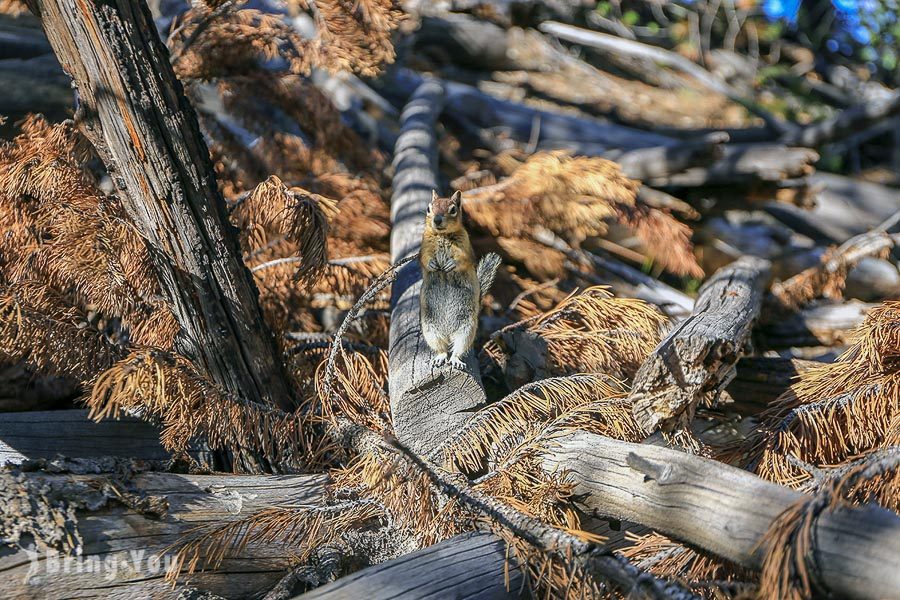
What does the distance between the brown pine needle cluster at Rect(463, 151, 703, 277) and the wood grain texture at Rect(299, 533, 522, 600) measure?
2235mm

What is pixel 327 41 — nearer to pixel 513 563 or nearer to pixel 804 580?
pixel 513 563

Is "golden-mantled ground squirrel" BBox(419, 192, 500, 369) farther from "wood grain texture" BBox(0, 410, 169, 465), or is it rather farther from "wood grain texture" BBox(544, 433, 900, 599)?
"wood grain texture" BBox(0, 410, 169, 465)

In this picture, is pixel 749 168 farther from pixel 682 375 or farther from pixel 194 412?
pixel 194 412

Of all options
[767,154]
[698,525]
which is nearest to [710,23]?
[767,154]

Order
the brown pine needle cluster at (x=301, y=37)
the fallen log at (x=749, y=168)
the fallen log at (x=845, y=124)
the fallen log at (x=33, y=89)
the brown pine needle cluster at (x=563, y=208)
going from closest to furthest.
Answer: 1. the brown pine needle cluster at (x=301, y=37)
2. the brown pine needle cluster at (x=563, y=208)
3. the fallen log at (x=33, y=89)
4. the fallen log at (x=749, y=168)
5. the fallen log at (x=845, y=124)

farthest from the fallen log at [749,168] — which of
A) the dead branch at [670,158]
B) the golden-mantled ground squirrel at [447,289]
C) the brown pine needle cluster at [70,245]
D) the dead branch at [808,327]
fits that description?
the brown pine needle cluster at [70,245]

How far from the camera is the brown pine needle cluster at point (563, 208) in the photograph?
155 inches

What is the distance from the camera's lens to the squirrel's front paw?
2.58 meters

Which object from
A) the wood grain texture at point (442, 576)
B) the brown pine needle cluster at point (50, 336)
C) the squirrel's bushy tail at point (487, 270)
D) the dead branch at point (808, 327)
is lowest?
the dead branch at point (808, 327)

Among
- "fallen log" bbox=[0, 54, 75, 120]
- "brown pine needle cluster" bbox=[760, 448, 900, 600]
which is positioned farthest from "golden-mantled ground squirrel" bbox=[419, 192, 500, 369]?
"fallen log" bbox=[0, 54, 75, 120]

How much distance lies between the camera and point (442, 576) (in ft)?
6.52

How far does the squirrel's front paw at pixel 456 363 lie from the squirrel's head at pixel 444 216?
0.46 m

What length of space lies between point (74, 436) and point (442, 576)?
1.63 meters

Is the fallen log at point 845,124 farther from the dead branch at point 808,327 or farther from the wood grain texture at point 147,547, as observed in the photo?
the wood grain texture at point 147,547
